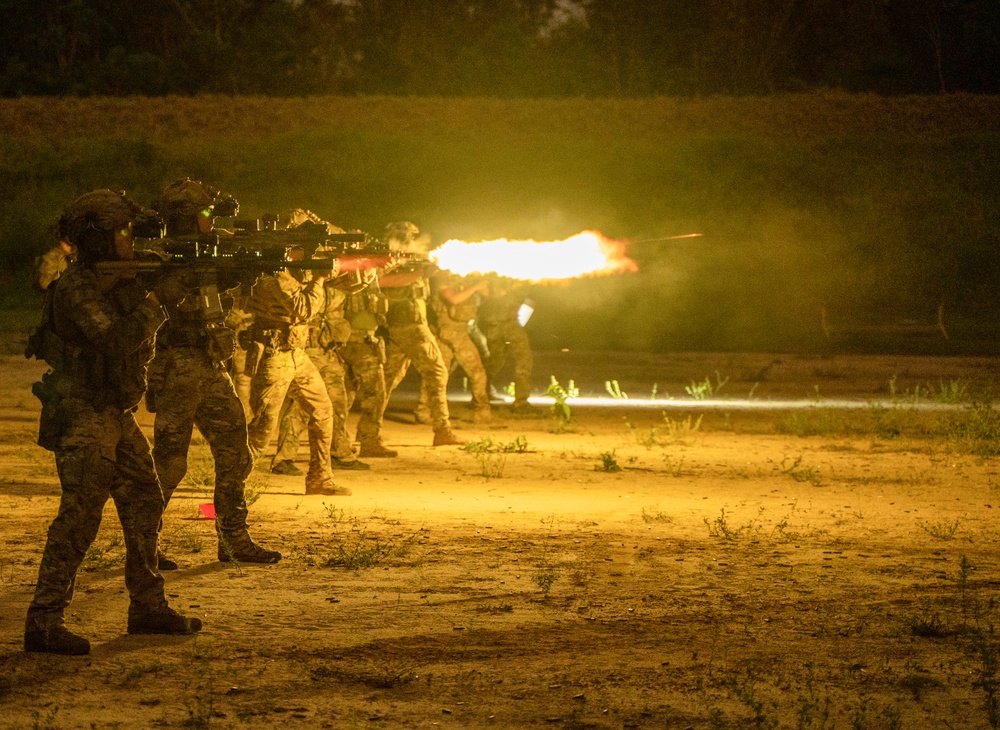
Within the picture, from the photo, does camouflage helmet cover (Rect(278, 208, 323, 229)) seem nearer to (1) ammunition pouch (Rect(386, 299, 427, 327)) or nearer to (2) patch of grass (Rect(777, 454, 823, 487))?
(1) ammunition pouch (Rect(386, 299, 427, 327))

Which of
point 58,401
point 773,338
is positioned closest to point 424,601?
point 58,401

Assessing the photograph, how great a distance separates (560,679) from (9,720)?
216cm

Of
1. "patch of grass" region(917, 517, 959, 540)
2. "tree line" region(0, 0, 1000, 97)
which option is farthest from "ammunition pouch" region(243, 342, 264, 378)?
"tree line" region(0, 0, 1000, 97)

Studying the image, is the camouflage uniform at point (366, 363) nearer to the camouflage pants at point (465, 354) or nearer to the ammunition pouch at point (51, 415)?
the camouflage pants at point (465, 354)

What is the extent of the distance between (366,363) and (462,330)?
3317 mm

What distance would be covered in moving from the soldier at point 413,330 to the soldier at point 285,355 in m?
2.92

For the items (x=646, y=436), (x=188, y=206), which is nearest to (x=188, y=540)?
(x=188, y=206)

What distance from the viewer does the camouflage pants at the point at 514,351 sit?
17453mm

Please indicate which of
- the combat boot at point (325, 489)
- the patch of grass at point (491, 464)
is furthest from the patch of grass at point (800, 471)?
the combat boot at point (325, 489)

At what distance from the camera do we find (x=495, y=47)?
5341cm

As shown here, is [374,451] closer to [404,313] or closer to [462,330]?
[404,313]

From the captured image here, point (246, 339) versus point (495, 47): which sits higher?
point (495, 47)

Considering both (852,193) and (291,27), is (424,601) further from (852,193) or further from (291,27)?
(291,27)

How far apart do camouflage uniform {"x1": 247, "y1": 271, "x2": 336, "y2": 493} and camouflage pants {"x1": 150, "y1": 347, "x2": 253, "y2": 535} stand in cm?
215
